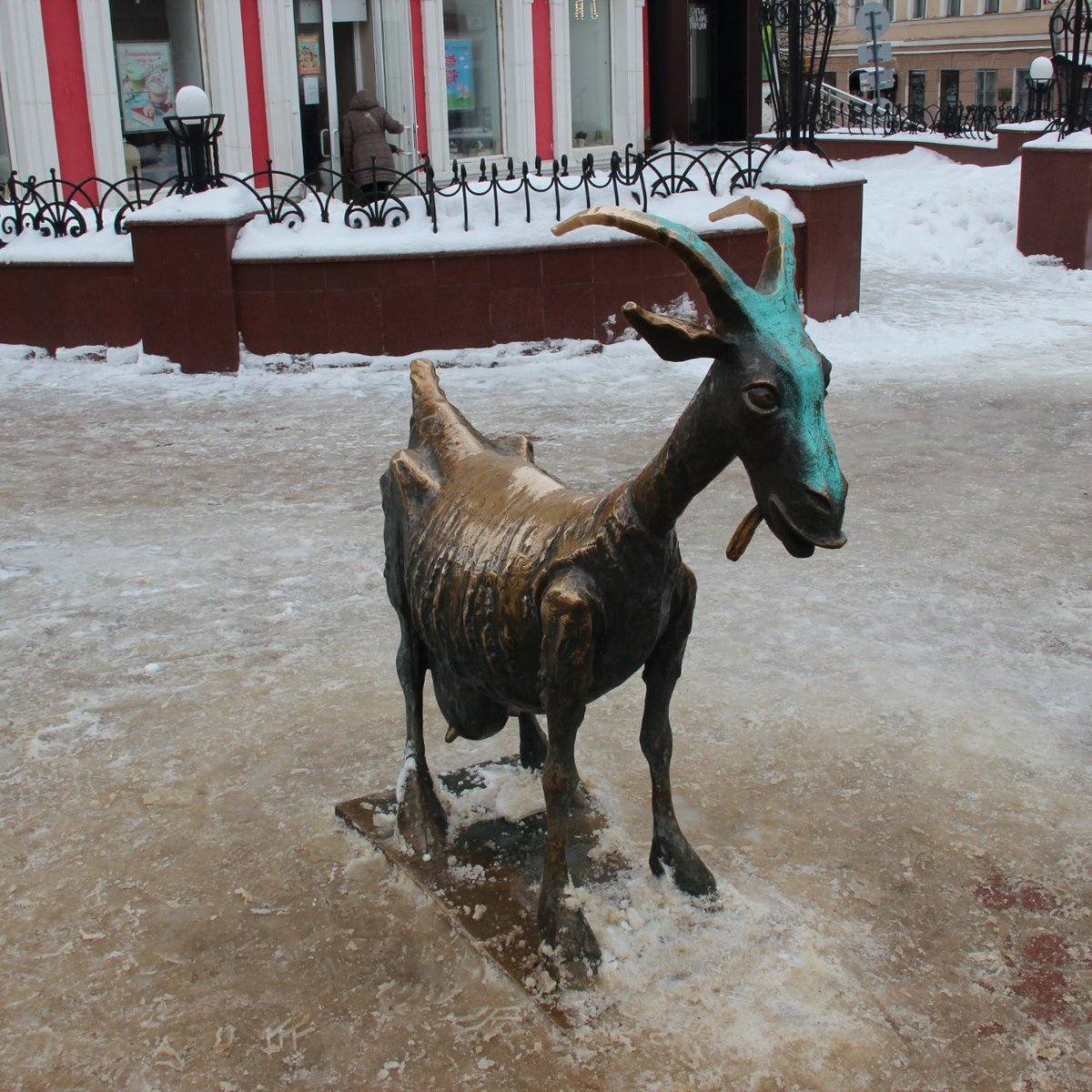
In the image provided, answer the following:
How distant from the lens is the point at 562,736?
3.10 meters

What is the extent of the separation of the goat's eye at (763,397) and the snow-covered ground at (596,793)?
1407 millimetres

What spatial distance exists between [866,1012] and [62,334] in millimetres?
9870

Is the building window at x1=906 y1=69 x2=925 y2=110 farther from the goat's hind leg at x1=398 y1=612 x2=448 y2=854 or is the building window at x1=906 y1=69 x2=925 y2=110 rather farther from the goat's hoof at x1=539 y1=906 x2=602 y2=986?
the goat's hoof at x1=539 y1=906 x2=602 y2=986

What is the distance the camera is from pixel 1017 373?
1003 centimetres

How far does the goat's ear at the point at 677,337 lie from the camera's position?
8.66ft

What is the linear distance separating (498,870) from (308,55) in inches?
660

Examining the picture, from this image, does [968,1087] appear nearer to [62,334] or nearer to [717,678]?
[717,678]

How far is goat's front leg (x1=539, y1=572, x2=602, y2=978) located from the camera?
2939 millimetres

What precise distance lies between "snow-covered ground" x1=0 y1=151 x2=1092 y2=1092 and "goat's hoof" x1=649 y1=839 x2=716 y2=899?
0.15 feet

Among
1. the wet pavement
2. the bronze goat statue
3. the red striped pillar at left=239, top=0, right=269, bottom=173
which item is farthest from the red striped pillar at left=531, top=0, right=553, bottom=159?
the bronze goat statue

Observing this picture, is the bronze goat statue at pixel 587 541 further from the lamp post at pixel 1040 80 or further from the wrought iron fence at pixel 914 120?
the wrought iron fence at pixel 914 120

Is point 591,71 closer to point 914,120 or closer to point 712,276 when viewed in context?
point 914,120

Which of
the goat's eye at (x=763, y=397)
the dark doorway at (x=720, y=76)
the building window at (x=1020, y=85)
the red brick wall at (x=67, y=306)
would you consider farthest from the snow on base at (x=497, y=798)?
the building window at (x=1020, y=85)

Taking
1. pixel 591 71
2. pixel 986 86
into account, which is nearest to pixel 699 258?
pixel 591 71
